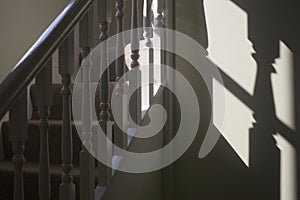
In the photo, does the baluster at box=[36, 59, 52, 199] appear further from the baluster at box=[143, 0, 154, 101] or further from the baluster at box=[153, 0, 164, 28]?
the baluster at box=[153, 0, 164, 28]

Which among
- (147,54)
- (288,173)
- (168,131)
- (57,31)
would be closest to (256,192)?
(288,173)

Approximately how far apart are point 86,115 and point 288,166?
153 cm

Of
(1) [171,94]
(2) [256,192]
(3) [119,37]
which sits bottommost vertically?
(2) [256,192]

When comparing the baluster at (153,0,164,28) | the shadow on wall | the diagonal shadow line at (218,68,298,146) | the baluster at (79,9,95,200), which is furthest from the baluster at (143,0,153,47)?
the baluster at (79,9,95,200)

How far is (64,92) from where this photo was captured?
49.6 inches

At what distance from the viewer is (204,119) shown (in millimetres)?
2523

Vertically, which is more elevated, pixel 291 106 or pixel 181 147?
pixel 291 106

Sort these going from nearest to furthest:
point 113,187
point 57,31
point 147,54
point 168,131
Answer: point 57,31
point 113,187
point 147,54
point 168,131

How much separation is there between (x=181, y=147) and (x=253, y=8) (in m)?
0.99

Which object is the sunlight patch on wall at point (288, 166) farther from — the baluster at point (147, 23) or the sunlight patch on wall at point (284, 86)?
the baluster at point (147, 23)

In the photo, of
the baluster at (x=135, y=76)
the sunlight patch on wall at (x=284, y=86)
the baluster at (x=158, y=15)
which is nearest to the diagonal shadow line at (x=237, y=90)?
the sunlight patch on wall at (x=284, y=86)

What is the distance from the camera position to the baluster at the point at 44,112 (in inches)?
45.3

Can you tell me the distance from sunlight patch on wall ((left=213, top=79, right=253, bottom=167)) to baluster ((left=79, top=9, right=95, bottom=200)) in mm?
Result: 1270

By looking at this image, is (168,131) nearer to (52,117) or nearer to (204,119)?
(204,119)
